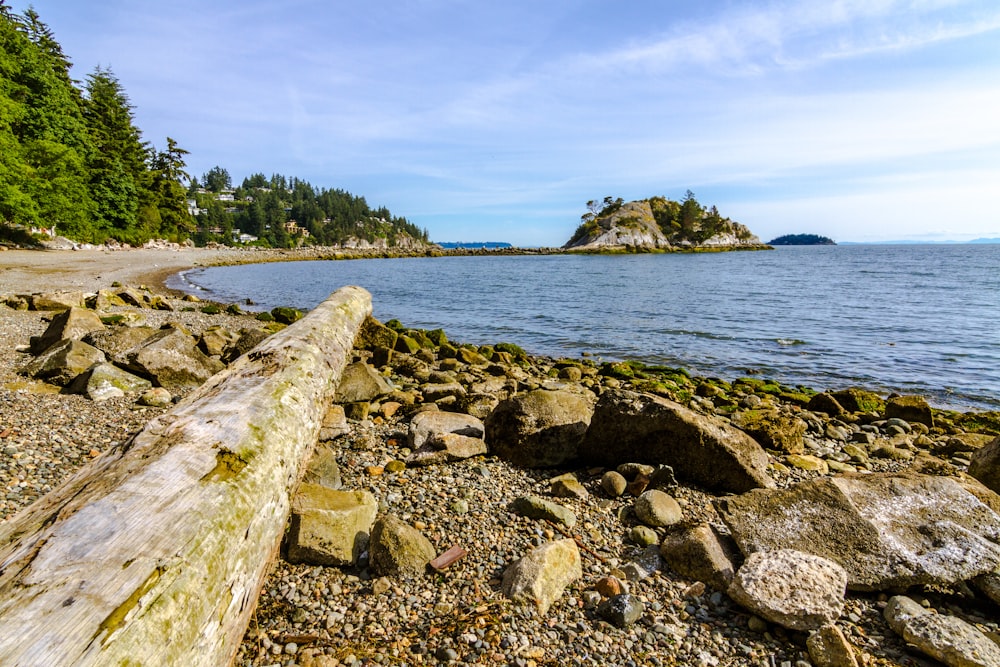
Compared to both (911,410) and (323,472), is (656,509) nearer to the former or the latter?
(323,472)

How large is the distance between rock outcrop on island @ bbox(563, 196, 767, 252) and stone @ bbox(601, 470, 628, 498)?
452 ft

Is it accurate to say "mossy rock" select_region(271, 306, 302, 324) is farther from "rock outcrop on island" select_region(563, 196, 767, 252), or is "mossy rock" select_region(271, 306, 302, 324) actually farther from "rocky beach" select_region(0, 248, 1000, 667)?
"rock outcrop on island" select_region(563, 196, 767, 252)

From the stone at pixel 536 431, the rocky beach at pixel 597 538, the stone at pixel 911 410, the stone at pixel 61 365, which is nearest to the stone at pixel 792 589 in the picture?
the rocky beach at pixel 597 538

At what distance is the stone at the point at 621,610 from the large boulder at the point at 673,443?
7.29 ft

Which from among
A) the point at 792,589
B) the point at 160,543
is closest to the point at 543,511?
the point at 792,589

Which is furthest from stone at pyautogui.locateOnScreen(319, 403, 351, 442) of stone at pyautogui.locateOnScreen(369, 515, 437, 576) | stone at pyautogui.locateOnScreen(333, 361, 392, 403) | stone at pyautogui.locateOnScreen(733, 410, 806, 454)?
stone at pyautogui.locateOnScreen(733, 410, 806, 454)

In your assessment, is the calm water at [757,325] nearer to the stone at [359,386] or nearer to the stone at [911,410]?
the stone at [911,410]

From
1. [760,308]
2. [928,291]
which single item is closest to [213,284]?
[760,308]

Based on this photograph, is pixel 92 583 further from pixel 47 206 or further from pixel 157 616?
pixel 47 206

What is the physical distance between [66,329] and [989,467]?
1319 centimetres

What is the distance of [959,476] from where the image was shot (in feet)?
15.4

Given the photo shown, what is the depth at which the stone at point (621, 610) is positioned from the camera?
3.14 meters

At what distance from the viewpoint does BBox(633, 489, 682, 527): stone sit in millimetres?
4410

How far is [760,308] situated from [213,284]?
36633 millimetres
